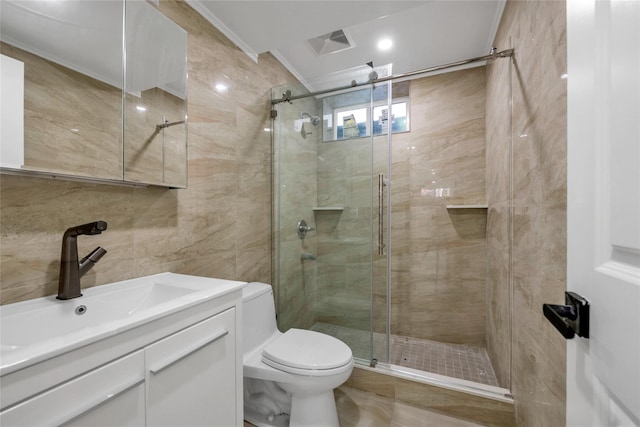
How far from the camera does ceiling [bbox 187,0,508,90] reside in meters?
1.48

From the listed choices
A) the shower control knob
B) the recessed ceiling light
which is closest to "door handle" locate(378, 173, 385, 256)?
the shower control knob

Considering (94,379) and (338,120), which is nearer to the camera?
(94,379)

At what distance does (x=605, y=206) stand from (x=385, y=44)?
2.04 metres

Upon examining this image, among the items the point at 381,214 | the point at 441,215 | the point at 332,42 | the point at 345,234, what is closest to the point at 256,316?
the point at 345,234

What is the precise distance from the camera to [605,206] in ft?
1.35

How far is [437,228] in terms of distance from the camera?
236cm

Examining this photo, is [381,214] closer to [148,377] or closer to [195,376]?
[195,376]

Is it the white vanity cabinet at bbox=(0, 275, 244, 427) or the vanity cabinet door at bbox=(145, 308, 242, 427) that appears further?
the vanity cabinet door at bbox=(145, 308, 242, 427)

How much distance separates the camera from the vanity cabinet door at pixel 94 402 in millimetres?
518

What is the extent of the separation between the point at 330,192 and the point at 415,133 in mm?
1076

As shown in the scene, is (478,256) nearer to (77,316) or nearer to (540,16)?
(540,16)

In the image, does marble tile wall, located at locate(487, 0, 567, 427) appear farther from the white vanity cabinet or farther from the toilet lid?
the white vanity cabinet

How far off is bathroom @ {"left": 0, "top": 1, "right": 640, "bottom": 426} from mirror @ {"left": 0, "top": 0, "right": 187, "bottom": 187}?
0.35ft


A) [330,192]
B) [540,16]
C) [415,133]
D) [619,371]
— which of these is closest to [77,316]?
[619,371]
